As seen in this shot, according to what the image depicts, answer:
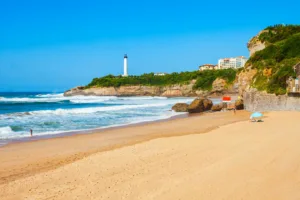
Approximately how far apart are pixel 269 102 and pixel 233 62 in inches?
4614

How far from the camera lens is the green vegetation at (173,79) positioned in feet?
262

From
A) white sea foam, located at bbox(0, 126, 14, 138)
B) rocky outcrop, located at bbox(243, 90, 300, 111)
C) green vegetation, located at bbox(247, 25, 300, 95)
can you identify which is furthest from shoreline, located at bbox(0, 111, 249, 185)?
green vegetation, located at bbox(247, 25, 300, 95)

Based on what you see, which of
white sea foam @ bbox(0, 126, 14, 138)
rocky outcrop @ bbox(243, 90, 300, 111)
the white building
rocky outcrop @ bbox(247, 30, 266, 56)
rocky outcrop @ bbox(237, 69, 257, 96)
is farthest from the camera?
the white building

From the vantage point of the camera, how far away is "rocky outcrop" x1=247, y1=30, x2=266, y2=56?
39.2 metres

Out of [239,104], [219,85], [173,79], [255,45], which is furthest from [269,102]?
[173,79]

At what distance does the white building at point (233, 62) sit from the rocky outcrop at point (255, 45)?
93.3 m

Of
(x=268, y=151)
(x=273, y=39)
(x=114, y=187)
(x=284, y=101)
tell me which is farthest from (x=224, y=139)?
(x=273, y=39)

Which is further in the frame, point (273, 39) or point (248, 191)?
point (273, 39)

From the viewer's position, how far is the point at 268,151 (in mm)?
9062

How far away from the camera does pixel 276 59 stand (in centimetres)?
2956

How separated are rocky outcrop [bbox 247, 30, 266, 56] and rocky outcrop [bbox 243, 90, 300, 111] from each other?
15.6 m

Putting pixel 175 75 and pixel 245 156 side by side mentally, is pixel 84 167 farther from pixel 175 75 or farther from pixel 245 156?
pixel 175 75

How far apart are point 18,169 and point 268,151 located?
25.0ft

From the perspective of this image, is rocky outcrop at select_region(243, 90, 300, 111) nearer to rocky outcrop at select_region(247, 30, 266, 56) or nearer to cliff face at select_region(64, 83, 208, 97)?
rocky outcrop at select_region(247, 30, 266, 56)
